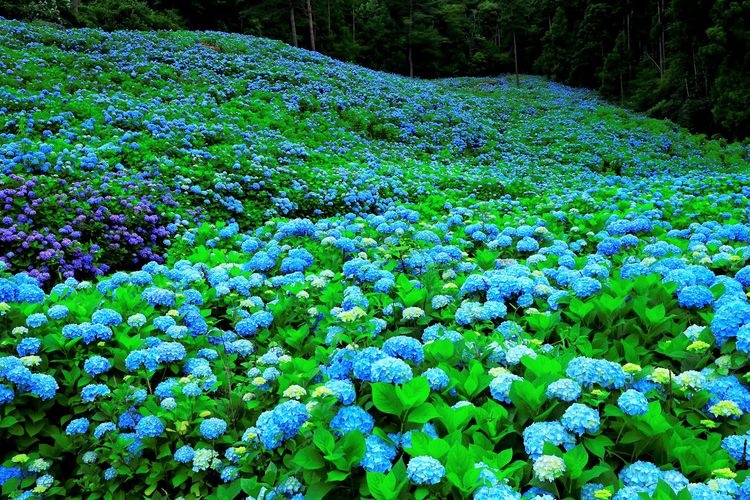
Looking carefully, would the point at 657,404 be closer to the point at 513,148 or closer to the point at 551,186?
the point at 551,186

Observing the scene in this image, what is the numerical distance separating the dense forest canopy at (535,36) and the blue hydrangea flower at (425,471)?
23558mm

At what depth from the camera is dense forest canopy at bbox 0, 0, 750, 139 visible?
68.9ft

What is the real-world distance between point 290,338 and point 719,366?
8.39 ft

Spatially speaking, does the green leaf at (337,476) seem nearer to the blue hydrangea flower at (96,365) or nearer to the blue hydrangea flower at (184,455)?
the blue hydrangea flower at (184,455)

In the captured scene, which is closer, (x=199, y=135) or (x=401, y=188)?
(x=401, y=188)

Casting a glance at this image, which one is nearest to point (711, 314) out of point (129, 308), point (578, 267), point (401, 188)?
point (578, 267)

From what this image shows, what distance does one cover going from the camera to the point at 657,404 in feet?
7.15

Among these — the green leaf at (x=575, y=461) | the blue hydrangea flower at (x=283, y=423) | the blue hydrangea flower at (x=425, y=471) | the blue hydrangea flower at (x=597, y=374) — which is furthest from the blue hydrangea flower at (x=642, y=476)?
the blue hydrangea flower at (x=283, y=423)

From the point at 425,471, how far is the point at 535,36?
5475cm

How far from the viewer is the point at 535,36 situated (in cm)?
4959

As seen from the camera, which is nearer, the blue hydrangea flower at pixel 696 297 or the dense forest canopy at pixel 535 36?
the blue hydrangea flower at pixel 696 297

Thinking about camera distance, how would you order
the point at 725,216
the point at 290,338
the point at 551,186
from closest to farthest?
1. the point at 290,338
2. the point at 725,216
3. the point at 551,186

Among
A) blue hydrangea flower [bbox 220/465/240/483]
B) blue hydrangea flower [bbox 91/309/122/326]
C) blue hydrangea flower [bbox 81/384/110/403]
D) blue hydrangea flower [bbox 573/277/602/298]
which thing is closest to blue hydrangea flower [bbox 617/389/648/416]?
blue hydrangea flower [bbox 573/277/602/298]

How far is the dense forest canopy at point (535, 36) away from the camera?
21.0 m
